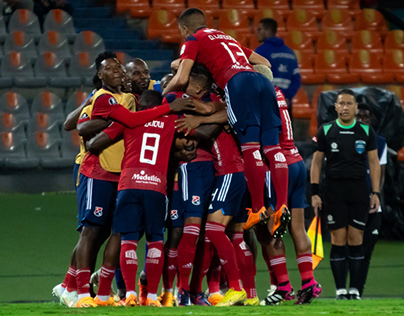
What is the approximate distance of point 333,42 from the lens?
1386 cm

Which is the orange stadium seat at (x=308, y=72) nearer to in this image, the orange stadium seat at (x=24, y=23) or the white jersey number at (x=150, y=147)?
the orange stadium seat at (x=24, y=23)

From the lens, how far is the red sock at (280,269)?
19.2ft

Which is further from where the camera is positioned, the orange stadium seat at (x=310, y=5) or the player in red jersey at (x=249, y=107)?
the orange stadium seat at (x=310, y=5)

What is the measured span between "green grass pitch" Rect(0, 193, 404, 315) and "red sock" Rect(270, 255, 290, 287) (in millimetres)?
316

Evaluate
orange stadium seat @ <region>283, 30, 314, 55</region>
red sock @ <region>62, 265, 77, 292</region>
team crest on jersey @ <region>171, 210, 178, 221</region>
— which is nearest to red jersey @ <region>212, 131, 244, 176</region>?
team crest on jersey @ <region>171, 210, 178, 221</region>

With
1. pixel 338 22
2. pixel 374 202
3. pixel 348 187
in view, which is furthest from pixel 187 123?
pixel 338 22

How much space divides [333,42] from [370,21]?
3.92 ft

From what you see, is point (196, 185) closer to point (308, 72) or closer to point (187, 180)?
point (187, 180)

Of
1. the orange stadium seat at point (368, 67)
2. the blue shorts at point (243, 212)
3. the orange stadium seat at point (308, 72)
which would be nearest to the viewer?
the blue shorts at point (243, 212)

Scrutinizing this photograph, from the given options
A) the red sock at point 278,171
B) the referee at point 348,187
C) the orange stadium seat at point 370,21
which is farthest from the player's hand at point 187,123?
the orange stadium seat at point 370,21

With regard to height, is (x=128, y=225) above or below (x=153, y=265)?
above

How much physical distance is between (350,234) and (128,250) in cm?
236

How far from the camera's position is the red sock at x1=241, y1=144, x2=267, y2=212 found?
17.8 feet

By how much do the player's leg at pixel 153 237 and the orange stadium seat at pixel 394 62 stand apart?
8.89 meters
